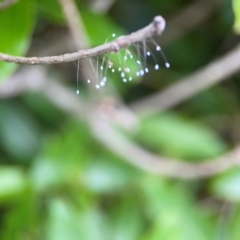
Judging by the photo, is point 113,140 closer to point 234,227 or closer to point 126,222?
point 126,222

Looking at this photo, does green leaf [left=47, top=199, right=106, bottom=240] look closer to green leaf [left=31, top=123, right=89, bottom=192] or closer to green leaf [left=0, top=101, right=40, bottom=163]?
green leaf [left=31, top=123, right=89, bottom=192]

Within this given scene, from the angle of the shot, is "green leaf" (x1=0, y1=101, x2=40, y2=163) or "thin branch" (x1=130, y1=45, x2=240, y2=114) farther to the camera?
"green leaf" (x1=0, y1=101, x2=40, y2=163)

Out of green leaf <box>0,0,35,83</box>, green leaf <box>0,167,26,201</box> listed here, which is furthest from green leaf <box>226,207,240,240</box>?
green leaf <box>0,0,35,83</box>

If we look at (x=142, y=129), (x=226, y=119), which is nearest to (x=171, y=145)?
(x=142, y=129)

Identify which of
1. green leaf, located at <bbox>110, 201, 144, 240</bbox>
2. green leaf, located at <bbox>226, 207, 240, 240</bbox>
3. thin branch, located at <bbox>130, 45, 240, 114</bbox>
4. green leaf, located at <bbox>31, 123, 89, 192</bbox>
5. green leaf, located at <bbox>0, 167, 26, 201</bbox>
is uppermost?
thin branch, located at <bbox>130, 45, 240, 114</bbox>

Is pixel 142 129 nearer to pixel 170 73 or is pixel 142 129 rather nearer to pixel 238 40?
pixel 170 73

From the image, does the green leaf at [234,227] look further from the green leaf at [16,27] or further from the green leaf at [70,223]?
the green leaf at [16,27]

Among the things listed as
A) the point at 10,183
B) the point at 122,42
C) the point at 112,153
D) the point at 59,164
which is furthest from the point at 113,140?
the point at 122,42

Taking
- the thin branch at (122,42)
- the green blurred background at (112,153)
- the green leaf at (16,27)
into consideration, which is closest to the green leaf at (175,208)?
the green blurred background at (112,153)
